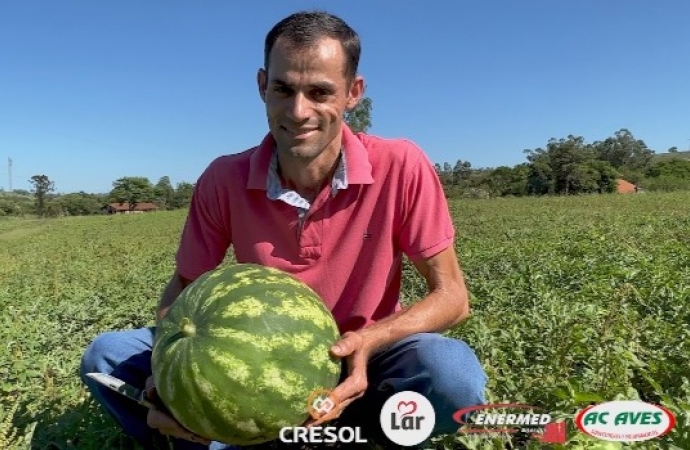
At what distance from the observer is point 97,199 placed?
93812mm

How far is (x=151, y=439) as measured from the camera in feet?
9.43

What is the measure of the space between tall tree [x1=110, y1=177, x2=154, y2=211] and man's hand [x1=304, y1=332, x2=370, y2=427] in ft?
311

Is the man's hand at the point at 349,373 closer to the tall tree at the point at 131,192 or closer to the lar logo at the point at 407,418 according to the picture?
the lar logo at the point at 407,418

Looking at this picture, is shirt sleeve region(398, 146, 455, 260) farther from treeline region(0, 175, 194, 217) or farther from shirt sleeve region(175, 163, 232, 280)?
treeline region(0, 175, 194, 217)

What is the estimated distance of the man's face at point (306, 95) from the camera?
262 cm

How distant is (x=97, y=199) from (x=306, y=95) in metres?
98.7

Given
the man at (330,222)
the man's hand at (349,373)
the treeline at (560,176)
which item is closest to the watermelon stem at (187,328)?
the man's hand at (349,373)

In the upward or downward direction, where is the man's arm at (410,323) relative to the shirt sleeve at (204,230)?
downward

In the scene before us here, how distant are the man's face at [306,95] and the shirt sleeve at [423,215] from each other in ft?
1.39

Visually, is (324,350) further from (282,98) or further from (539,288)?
(539,288)

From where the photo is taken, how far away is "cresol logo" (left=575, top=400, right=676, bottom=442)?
93.7 inches

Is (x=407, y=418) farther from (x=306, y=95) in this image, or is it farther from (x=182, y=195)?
(x=182, y=195)

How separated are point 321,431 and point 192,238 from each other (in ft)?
3.59

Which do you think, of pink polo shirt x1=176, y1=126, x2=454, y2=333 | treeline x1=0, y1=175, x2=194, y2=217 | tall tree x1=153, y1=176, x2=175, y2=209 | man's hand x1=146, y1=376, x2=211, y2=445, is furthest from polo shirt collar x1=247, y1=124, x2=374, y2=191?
tall tree x1=153, y1=176, x2=175, y2=209
